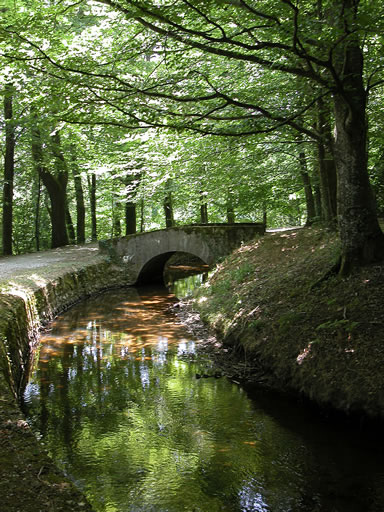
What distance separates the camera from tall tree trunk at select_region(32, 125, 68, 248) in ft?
57.8

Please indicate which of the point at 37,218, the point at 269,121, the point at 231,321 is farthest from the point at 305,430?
the point at 37,218

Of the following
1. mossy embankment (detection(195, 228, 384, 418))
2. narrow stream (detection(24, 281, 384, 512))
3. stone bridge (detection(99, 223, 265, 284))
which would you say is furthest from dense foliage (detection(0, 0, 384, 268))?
narrow stream (detection(24, 281, 384, 512))

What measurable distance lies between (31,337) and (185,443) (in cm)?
497

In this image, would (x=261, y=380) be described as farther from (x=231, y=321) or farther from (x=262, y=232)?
(x=262, y=232)

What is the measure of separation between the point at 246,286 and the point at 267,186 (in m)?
4.88

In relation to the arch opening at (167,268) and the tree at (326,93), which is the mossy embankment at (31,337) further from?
the tree at (326,93)

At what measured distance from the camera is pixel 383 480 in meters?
4.14

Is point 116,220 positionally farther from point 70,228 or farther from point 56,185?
point 56,185

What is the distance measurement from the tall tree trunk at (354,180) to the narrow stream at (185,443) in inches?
105

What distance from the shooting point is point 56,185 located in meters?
19.6

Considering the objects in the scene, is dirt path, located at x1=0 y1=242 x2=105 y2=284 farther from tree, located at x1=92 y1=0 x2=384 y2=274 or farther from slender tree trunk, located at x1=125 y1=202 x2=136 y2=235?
tree, located at x1=92 y1=0 x2=384 y2=274

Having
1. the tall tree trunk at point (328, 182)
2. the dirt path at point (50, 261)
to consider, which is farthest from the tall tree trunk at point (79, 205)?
the tall tree trunk at point (328, 182)

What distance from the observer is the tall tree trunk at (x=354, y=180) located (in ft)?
21.8

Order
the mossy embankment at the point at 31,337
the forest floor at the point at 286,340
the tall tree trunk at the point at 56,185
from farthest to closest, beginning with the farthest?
the tall tree trunk at the point at 56,185 < the forest floor at the point at 286,340 < the mossy embankment at the point at 31,337
